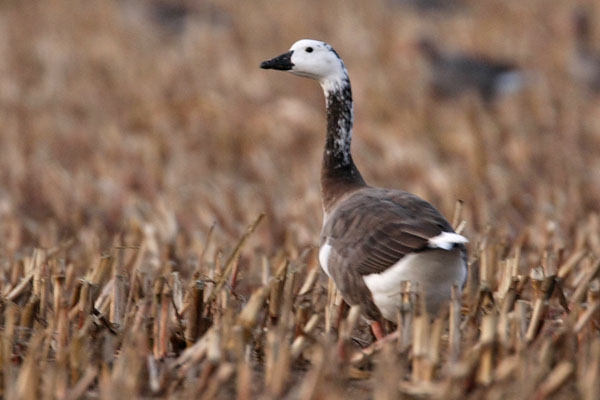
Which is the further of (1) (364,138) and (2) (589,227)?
(1) (364,138)

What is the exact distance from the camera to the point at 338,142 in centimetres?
493

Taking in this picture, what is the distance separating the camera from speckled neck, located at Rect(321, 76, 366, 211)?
4855 mm

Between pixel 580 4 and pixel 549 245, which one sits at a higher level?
pixel 580 4

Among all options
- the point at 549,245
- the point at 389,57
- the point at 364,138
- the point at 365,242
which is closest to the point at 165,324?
the point at 365,242

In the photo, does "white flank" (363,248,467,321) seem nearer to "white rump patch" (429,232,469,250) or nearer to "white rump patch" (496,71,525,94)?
"white rump patch" (429,232,469,250)

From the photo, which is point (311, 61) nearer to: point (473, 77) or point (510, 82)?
point (510, 82)

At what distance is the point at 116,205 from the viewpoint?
7473 mm

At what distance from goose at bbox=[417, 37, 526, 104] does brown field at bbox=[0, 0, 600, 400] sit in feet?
0.78

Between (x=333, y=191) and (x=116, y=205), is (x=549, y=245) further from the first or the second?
(x=116, y=205)

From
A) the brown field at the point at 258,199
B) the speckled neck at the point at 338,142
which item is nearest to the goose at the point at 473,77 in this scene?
the brown field at the point at 258,199

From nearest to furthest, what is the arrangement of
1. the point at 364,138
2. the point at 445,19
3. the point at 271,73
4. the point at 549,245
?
1. the point at 549,245
2. the point at 364,138
3. the point at 271,73
4. the point at 445,19

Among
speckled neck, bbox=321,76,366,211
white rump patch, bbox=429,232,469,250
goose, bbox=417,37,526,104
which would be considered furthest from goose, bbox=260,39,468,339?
goose, bbox=417,37,526,104

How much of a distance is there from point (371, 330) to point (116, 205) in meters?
3.54

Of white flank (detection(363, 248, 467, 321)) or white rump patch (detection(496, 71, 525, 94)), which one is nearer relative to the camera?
white flank (detection(363, 248, 467, 321))
